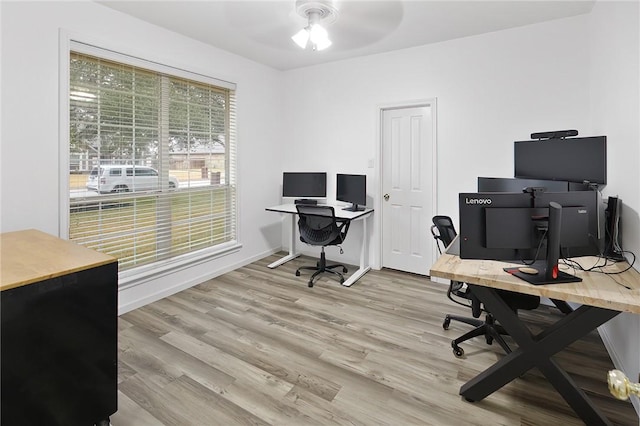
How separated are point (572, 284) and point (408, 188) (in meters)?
2.50

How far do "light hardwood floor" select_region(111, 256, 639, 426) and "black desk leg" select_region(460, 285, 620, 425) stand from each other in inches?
4.1

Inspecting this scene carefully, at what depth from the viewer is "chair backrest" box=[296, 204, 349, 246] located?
379cm

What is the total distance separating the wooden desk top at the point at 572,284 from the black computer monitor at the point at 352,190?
2.08 m

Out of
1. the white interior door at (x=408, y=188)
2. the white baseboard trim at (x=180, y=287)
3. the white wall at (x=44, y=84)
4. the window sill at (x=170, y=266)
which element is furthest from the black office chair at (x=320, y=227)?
the white wall at (x=44, y=84)

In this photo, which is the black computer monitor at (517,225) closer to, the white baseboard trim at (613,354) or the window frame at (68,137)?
the white baseboard trim at (613,354)

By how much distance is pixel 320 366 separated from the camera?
2.29 metres

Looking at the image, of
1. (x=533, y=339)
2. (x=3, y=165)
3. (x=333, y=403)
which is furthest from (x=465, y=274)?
(x=3, y=165)

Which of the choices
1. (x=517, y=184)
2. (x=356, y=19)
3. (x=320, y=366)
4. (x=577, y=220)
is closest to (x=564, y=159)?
(x=517, y=184)

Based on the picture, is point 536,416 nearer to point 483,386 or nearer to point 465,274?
point 483,386

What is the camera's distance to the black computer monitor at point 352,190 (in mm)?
4112

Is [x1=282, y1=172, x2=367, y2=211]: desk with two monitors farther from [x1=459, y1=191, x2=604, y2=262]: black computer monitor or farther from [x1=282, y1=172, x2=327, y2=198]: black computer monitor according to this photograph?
[x1=459, y1=191, x2=604, y2=262]: black computer monitor

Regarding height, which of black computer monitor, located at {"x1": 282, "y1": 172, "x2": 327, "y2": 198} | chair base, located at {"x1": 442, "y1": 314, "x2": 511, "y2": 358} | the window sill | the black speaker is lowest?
chair base, located at {"x1": 442, "y1": 314, "x2": 511, "y2": 358}

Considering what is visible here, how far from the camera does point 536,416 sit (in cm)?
182

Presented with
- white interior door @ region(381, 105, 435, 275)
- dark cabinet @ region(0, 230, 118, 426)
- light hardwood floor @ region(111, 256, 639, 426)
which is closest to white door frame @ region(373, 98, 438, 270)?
white interior door @ region(381, 105, 435, 275)
